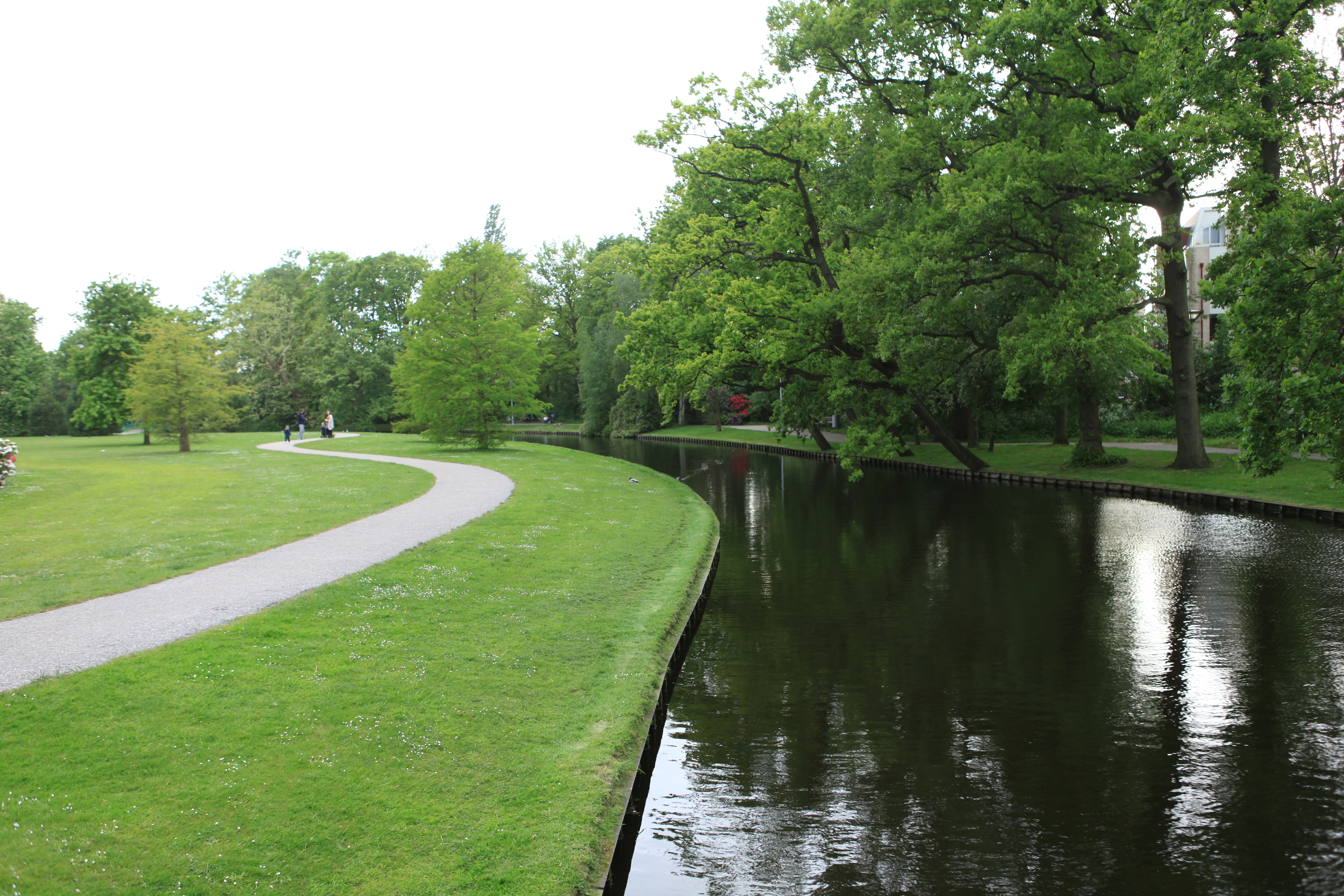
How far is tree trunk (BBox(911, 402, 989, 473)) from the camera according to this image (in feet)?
104

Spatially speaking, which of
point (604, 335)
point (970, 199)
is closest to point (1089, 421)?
point (970, 199)

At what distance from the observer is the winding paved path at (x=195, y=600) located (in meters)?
7.85

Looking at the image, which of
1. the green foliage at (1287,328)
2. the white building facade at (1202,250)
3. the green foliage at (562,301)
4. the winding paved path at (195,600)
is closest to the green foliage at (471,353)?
the winding paved path at (195,600)

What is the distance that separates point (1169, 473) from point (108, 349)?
158 feet

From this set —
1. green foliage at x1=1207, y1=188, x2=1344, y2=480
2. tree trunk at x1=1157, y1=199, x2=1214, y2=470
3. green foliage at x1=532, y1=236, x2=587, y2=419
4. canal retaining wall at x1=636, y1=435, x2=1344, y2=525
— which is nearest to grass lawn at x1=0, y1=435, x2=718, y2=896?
green foliage at x1=1207, y1=188, x2=1344, y2=480

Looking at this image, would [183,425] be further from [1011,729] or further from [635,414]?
[1011,729]

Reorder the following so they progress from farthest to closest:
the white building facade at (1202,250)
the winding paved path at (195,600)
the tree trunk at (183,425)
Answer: the white building facade at (1202,250) < the tree trunk at (183,425) < the winding paved path at (195,600)

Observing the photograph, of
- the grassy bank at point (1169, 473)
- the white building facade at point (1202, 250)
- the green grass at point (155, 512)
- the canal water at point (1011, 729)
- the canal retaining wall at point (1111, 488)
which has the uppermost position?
the white building facade at point (1202, 250)

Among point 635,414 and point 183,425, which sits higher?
point 635,414

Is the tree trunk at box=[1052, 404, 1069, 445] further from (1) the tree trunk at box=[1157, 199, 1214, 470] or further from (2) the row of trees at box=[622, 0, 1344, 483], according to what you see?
(1) the tree trunk at box=[1157, 199, 1214, 470]

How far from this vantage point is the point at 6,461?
2181 centimetres

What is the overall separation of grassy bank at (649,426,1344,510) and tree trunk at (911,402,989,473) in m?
0.60

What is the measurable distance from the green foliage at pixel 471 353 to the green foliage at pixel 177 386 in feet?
28.3

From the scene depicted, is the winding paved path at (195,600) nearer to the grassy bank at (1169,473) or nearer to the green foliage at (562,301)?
the grassy bank at (1169,473)
